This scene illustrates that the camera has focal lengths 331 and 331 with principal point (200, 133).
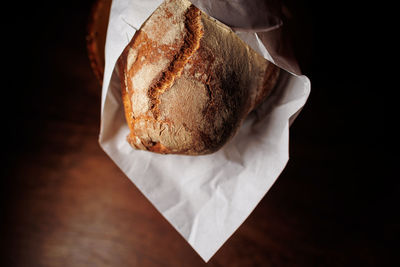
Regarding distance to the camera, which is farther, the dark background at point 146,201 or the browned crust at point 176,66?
the dark background at point 146,201

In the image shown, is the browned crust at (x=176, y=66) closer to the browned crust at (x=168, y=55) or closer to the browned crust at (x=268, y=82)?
the browned crust at (x=168, y=55)

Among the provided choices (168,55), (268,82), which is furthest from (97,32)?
(268,82)

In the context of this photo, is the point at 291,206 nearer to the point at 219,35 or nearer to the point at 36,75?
the point at 219,35

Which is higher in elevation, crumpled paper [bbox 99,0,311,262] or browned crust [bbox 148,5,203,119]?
browned crust [bbox 148,5,203,119]

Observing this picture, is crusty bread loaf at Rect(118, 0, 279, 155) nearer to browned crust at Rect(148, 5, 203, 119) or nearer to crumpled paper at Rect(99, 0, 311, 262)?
browned crust at Rect(148, 5, 203, 119)

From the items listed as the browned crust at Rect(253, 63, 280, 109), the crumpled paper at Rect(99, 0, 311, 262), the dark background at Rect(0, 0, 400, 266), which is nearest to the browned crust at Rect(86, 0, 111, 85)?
the crumpled paper at Rect(99, 0, 311, 262)

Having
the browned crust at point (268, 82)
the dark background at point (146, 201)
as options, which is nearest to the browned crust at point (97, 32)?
the dark background at point (146, 201)

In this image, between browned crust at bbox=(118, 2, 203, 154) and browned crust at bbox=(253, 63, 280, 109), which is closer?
browned crust at bbox=(118, 2, 203, 154)
